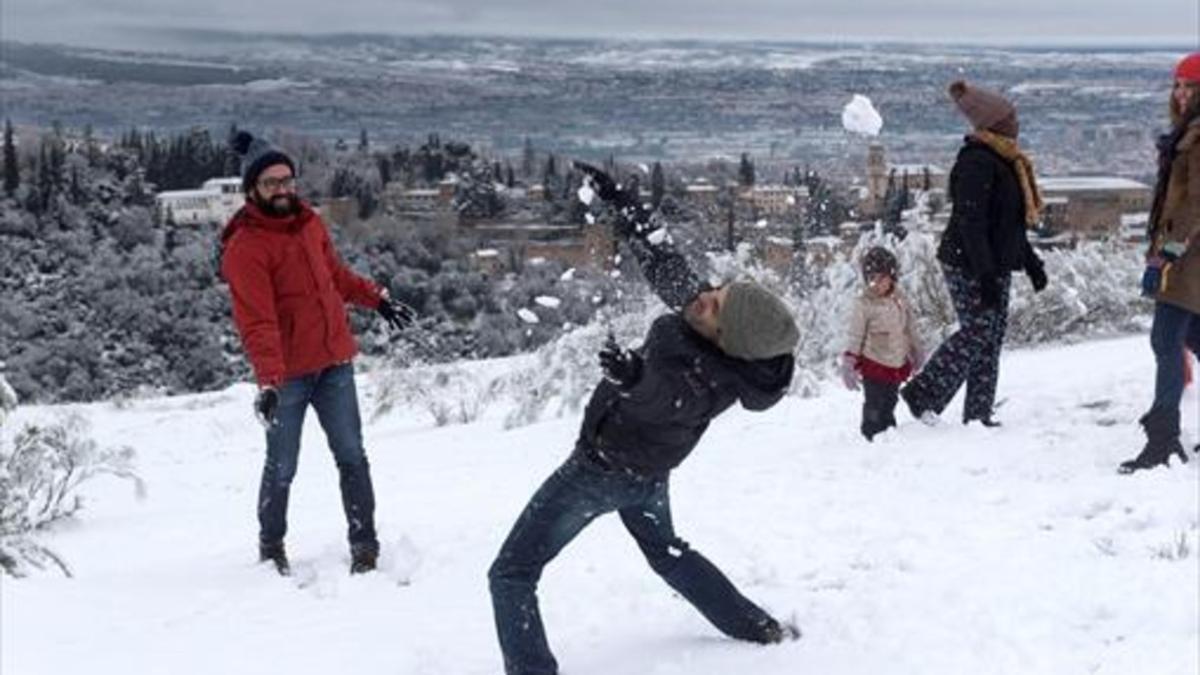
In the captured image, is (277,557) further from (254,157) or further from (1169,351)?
(1169,351)

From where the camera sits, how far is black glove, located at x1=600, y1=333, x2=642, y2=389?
384 cm

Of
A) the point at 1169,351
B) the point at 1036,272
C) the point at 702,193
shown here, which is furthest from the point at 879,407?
the point at 702,193

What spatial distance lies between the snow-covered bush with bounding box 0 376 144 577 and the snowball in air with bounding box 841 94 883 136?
4.57 metres

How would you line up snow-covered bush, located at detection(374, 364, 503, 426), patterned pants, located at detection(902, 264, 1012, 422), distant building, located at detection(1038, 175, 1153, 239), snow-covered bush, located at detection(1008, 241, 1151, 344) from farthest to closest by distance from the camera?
distant building, located at detection(1038, 175, 1153, 239) → snow-covered bush, located at detection(1008, 241, 1151, 344) → snow-covered bush, located at detection(374, 364, 503, 426) → patterned pants, located at detection(902, 264, 1012, 422)

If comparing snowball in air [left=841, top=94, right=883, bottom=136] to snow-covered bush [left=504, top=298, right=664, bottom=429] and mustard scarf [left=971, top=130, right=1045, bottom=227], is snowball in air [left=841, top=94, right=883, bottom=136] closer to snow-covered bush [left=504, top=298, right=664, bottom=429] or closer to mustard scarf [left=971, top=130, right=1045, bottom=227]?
mustard scarf [left=971, top=130, right=1045, bottom=227]

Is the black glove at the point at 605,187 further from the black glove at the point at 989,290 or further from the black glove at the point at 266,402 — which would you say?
the black glove at the point at 989,290

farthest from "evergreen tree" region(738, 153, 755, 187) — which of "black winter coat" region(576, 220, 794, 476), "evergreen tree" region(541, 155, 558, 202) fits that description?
"black winter coat" region(576, 220, 794, 476)

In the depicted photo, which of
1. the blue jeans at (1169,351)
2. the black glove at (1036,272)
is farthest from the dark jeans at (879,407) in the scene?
the blue jeans at (1169,351)

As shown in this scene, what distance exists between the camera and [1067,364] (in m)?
9.53

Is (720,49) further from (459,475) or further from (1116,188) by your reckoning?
(459,475)

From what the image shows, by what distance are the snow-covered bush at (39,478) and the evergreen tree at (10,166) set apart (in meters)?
56.6

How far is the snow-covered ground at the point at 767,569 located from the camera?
445 centimetres

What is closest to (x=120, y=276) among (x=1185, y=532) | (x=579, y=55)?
(x=579, y=55)

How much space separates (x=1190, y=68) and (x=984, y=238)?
3.99ft
